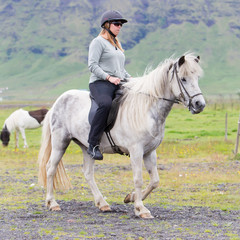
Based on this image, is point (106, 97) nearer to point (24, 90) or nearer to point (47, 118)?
point (47, 118)

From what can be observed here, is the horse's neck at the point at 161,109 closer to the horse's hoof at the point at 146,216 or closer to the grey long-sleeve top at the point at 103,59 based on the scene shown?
the grey long-sleeve top at the point at 103,59

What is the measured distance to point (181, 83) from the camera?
7.43 meters

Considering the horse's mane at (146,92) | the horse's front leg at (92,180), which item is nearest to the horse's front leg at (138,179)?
the horse's mane at (146,92)

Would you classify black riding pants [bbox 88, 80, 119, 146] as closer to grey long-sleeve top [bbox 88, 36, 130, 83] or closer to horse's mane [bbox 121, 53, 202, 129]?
grey long-sleeve top [bbox 88, 36, 130, 83]

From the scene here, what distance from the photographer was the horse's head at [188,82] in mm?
7234

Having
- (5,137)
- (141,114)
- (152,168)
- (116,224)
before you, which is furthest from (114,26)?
(5,137)

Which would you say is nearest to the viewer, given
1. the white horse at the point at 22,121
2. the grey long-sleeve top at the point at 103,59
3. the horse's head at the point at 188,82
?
the horse's head at the point at 188,82

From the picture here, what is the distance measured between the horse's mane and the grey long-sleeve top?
1.55ft

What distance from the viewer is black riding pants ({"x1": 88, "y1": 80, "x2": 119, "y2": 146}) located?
7875mm

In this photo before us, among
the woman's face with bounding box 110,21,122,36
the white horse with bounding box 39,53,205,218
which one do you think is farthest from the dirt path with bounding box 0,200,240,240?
the woman's face with bounding box 110,21,122,36

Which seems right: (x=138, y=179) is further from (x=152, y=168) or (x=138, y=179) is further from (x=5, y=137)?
(x=5, y=137)

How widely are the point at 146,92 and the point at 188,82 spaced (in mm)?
839

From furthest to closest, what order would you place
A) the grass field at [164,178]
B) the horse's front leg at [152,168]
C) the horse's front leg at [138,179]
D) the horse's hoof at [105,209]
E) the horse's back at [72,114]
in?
the grass field at [164,178], the horse's back at [72,114], the horse's hoof at [105,209], the horse's front leg at [152,168], the horse's front leg at [138,179]

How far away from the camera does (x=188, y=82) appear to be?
290 inches
